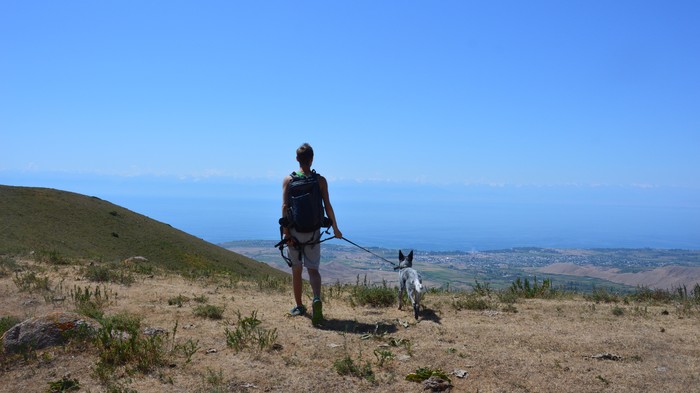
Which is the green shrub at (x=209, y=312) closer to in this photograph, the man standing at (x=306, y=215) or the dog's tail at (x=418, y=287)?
the man standing at (x=306, y=215)

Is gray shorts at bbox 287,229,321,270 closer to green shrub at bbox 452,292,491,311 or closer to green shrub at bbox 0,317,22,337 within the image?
green shrub at bbox 452,292,491,311

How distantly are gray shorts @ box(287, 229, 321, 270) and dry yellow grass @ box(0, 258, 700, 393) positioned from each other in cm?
80

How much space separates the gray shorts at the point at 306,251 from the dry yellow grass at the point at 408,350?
2.62 ft

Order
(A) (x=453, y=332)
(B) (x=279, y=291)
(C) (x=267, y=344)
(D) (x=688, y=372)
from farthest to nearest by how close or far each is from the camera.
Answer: (B) (x=279, y=291) → (A) (x=453, y=332) → (C) (x=267, y=344) → (D) (x=688, y=372)

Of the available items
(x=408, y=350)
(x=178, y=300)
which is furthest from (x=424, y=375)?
(x=178, y=300)

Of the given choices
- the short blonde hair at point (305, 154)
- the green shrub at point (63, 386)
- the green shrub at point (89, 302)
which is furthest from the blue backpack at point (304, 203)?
the green shrub at point (63, 386)

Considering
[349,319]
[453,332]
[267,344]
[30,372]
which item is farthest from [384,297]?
[30,372]

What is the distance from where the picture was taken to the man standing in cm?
677

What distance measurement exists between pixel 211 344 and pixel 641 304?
750 cm

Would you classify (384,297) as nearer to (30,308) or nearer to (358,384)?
(358,384)

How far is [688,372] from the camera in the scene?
506cm

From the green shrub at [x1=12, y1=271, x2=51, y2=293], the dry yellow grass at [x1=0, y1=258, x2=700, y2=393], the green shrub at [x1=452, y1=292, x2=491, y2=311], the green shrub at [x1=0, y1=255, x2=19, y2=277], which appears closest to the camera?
the dry yellow grass at [x1=0, y1=258, x2=700, y2=393]

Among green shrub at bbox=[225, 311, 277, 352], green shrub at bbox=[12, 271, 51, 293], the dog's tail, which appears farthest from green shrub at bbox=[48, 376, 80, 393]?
green shrub at bbox=[12, 271, 51, 293]

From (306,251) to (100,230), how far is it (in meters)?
30.8
